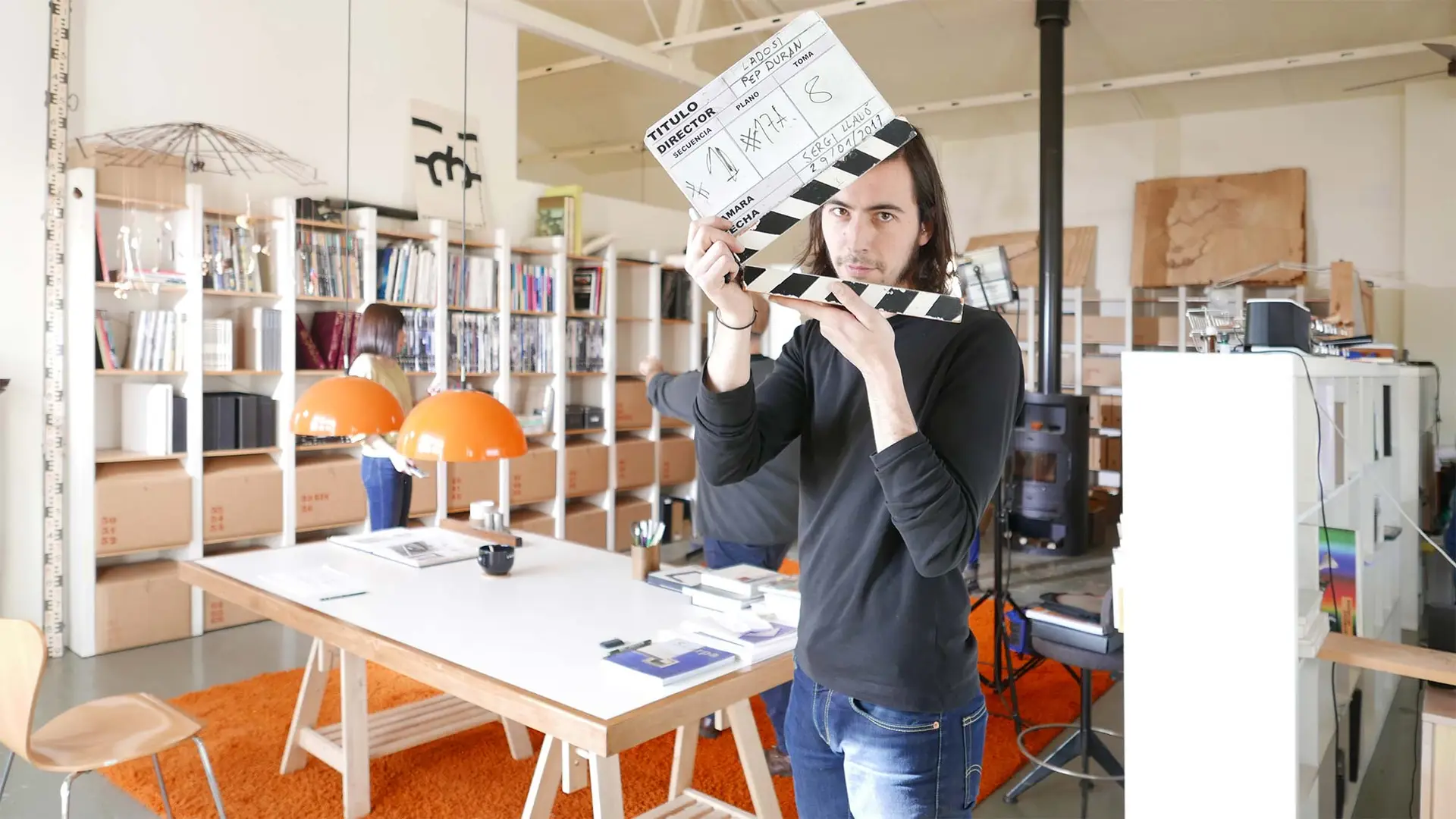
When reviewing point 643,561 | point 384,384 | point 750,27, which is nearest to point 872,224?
point 643,561

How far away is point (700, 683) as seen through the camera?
81.7 inches

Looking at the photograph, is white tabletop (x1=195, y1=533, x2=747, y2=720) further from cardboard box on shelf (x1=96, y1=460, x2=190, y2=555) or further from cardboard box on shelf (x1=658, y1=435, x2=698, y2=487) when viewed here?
cardboard box on shelf (x1=658, y1=435, x2=698, y2=487)

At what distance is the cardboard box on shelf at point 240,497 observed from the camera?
4.83m

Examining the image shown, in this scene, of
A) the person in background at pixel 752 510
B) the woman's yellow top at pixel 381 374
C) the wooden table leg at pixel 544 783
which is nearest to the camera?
the wooden table leg at pixel 544 783

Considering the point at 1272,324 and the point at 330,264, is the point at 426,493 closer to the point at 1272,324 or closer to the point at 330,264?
the point at 330,264

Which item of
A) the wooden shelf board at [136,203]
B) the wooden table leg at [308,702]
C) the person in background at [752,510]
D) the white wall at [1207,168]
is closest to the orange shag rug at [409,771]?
the wooden table leg at [308,702]

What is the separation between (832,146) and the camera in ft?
3.92

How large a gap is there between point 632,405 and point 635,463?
436mm

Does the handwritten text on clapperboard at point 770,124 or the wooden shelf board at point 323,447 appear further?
the wooden shelf board at point 323,447

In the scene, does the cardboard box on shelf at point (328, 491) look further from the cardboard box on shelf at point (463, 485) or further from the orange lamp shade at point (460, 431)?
the orange lamp shade at point (460, 431)

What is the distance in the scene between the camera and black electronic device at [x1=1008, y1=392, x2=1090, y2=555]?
21.9 feet

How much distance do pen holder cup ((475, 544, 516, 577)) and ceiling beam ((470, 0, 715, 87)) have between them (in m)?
2.93

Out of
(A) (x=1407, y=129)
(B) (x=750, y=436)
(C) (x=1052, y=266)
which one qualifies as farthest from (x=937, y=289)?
(A) (x=1407, y=129)

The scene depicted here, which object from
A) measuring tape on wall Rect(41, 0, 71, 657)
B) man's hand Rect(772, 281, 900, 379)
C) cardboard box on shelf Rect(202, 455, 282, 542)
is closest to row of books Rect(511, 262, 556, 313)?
cardboard box on shelf Rect(202, 455, 282, 542)
